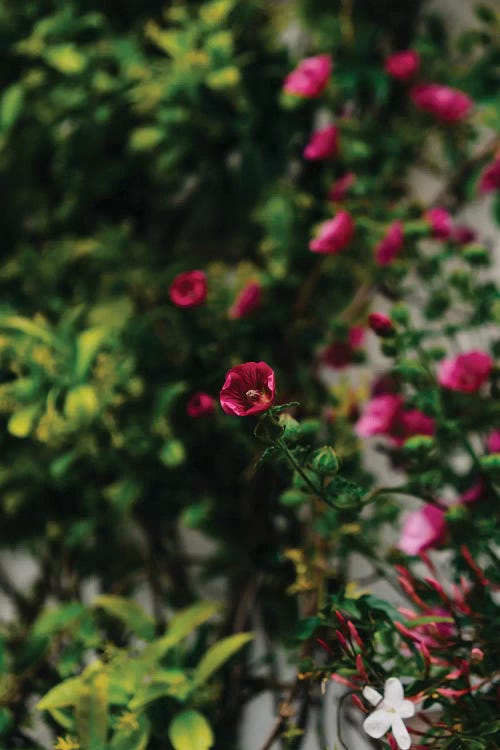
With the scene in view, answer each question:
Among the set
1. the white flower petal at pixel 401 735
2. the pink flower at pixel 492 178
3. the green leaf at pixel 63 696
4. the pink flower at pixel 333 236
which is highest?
the pink flower at pixel 333 236

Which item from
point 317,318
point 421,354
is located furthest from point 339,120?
point 421,354

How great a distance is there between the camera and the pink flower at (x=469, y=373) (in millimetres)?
943

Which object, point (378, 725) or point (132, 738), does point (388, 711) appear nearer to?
point (378, 725)

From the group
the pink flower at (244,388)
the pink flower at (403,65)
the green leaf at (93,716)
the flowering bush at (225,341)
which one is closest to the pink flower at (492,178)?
Result: the flowering bush at (225,341)

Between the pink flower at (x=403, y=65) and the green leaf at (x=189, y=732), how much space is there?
102 centimetres

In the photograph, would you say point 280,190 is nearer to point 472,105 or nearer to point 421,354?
point 472,105

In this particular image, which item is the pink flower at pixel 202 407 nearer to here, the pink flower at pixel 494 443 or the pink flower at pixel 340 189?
the pink flower at pixel 494 443

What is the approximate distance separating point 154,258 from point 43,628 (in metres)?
0.66

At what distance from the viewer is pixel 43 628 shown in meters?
1.02

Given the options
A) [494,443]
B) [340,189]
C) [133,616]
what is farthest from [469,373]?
[133,616]

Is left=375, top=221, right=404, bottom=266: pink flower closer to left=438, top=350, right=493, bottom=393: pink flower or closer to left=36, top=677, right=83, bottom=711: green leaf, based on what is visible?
left=438, top=350, right=493, bottom=393: pink flower

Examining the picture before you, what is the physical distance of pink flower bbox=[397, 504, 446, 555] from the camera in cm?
92

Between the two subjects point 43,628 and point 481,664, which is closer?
point 481,664

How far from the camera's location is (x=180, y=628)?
960mm
